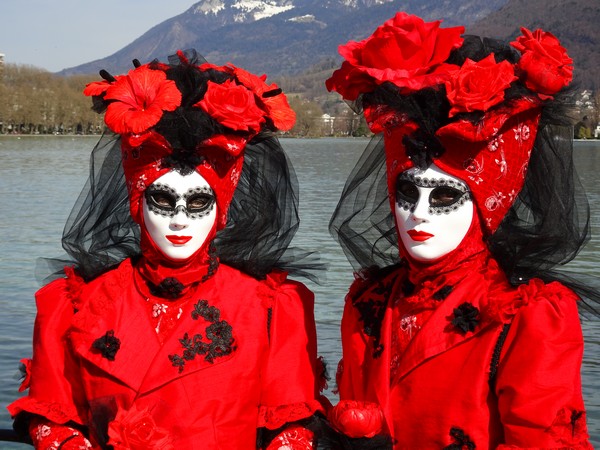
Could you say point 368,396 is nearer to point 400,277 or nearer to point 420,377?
point 420,377

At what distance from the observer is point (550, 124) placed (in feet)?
11.8

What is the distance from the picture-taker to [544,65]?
132 inches

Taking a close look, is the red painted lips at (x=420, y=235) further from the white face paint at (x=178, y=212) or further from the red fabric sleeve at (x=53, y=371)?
the red fabric sleeve at (x=53, y=371)

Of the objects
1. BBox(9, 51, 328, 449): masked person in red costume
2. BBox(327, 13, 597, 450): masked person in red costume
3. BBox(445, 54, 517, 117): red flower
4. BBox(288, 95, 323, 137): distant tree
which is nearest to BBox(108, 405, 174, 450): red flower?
BBox(9, 51, 328, 449): masked person in red costume

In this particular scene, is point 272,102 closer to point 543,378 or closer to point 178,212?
point 178,212

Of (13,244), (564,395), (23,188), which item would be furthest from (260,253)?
(23,188)

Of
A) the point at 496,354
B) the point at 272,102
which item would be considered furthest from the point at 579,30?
the point at 496,354

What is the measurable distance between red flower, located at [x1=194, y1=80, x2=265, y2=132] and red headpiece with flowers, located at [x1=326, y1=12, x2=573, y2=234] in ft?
1.14

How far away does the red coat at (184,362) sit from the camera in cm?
362

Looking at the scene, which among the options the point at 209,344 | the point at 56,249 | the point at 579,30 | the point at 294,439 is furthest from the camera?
the point at 579,30

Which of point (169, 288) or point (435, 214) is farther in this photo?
point (169, 288)

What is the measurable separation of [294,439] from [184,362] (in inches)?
18.4

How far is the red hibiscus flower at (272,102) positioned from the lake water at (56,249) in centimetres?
102

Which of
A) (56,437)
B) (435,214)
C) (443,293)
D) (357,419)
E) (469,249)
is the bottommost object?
(56,437)
